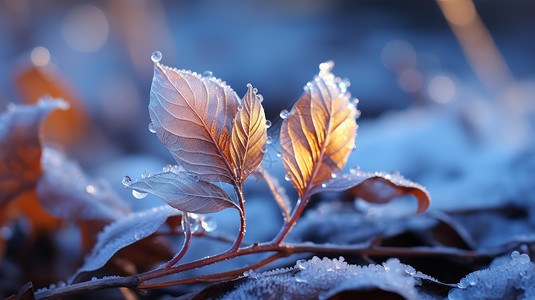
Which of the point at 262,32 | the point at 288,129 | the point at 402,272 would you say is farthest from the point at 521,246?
the point at 262,32

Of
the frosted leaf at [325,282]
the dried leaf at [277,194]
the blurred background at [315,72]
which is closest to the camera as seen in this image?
the frosted leaf at [325,282]

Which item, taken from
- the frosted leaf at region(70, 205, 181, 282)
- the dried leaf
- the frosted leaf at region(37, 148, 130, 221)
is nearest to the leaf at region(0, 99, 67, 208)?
the frosted leaf at region(37, 148, 130, 221)

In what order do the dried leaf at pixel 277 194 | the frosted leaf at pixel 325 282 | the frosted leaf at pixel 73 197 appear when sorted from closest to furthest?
the frosted leaf at pixel 325 282 → the dried leaf at pixel 277 194 → the frosted leaf at pixel 73 197

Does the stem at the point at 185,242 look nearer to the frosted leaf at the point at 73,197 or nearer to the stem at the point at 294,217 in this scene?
the stem at the point at 294,217

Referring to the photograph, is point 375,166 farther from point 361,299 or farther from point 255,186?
point 361,299

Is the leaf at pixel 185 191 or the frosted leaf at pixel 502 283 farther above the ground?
the leaf at pixel 185 191

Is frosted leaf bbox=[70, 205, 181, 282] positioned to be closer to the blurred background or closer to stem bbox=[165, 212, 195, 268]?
stem bbox=[165, 212, 195, 268]

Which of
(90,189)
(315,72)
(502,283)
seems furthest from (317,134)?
(315,72)

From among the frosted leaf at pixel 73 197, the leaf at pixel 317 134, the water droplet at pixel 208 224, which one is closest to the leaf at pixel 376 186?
the leaf at pixel 317 134
